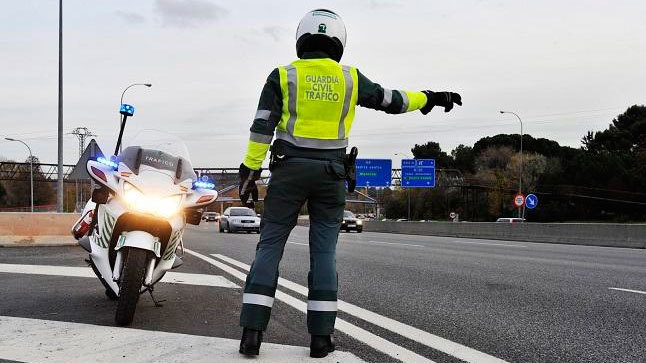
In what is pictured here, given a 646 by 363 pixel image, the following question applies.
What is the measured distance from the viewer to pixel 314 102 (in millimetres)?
3711

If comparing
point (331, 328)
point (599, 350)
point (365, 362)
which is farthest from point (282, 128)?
point (599, 350)

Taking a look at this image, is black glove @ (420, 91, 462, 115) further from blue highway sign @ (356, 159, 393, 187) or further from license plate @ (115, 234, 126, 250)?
blue highway sign @ (356, 159, 393, 187)

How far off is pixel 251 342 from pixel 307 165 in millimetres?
1113

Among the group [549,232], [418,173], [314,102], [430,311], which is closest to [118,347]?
[314,102]

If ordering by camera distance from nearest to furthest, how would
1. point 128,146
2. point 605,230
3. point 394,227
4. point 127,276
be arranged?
point 127,276 < point 128,146 < point 605,230 < point 394,227

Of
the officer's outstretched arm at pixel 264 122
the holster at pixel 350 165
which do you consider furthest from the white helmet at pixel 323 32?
the holster at pixel 350 165

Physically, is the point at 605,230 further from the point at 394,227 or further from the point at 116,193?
the point at 116,193

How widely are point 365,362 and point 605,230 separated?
18037 millimetres

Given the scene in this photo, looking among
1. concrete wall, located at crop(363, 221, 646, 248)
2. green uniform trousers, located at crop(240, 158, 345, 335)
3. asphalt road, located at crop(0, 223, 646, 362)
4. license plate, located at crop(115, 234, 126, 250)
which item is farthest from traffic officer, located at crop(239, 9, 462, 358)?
concrete wall, located at crop(363, 221, 646, 248)

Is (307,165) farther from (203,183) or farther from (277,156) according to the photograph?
(203,183)

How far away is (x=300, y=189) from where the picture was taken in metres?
3.68

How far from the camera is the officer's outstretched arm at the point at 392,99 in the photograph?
12.8 feet

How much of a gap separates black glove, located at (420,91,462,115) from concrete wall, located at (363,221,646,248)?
15375 mm

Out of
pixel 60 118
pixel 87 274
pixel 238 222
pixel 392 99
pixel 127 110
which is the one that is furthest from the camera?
pixel 238 222
